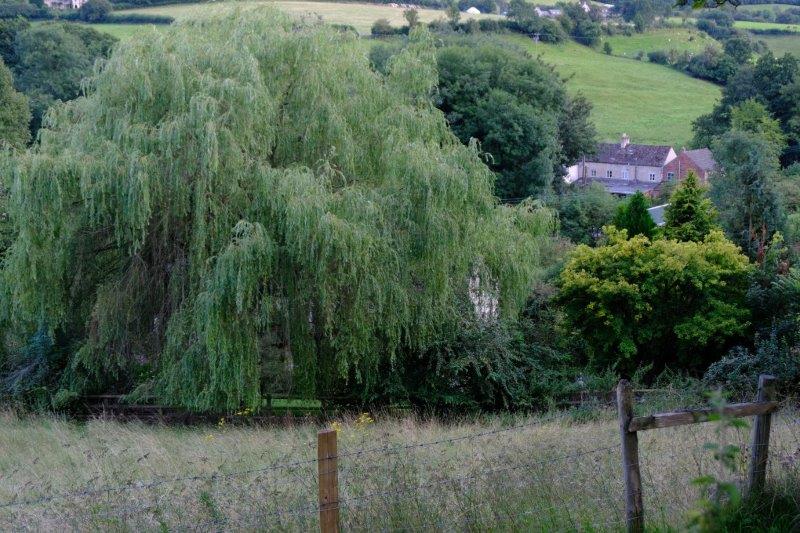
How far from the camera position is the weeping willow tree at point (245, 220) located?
1455 cm

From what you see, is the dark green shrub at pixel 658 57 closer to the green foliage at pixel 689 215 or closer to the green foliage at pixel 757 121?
the green foliage at pixel 757 121

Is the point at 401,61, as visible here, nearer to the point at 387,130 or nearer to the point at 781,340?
the point at 387,130

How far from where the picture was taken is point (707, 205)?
2456cm

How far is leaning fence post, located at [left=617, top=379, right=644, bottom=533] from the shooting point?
18.4ft

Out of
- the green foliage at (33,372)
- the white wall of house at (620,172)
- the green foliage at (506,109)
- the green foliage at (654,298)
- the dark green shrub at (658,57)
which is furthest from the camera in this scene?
the dark green shrub at (658,57)

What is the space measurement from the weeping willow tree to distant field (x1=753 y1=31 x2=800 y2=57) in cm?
7128

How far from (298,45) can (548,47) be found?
7304 cm

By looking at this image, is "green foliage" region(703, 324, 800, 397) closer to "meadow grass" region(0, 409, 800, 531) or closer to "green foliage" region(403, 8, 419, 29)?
"meadow grass" region(0, 409, 800, 531)

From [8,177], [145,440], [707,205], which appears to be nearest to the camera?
[145,440]

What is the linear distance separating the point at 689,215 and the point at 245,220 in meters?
14.8

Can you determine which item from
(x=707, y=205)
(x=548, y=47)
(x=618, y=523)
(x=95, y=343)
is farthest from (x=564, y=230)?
(x=548, y=47)

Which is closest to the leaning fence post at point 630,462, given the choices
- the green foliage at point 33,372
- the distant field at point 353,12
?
the green foliage at point 33,372

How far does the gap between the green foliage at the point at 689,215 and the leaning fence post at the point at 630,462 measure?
19338 mm

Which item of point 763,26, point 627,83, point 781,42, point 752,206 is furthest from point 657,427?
point 763,26
